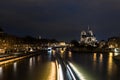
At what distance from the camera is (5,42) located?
113562mm

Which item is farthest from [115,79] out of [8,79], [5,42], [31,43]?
[31,43]

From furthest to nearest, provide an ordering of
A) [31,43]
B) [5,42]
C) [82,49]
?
[31,43], [82,49], [5,42]

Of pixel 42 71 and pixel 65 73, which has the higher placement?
pixel 65 73

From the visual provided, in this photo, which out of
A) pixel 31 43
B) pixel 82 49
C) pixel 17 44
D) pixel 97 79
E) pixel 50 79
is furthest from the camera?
pixel 31 43

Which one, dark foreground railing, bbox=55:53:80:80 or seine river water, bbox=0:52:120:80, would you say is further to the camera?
seine river water, bbox=0:52:120:80

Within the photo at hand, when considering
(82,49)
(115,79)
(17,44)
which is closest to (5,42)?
(17,44)

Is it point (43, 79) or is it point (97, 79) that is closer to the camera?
point (43, 79)

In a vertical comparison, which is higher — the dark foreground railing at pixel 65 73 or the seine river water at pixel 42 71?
the dark foreground railing at pixel 65 73

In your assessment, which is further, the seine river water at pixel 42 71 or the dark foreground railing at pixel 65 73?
the seine river water at pixel 42 71

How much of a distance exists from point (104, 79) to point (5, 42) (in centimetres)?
8795

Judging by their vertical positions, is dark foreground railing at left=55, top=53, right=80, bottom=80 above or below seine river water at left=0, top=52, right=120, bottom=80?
above

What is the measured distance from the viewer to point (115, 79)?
2995 centimetres

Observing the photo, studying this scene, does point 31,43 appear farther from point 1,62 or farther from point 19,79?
point 19,79

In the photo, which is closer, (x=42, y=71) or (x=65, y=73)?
(x=65, y=73)
